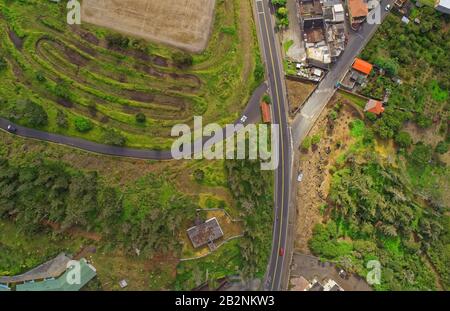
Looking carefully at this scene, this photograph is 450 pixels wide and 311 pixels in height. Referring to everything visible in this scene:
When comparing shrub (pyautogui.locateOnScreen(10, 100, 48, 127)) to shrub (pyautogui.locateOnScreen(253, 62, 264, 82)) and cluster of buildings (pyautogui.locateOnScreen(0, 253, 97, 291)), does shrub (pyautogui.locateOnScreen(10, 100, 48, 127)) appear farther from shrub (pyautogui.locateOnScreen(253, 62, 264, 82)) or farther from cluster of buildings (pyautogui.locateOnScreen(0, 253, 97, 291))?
shrub (pyautogui.locateOnScreen(253, 62, 264, 82))

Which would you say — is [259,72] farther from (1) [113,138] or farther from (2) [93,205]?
(2) [93,205]

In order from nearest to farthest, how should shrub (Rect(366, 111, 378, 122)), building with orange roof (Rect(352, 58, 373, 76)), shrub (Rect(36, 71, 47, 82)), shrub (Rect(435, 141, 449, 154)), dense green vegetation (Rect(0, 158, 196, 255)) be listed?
dense green vegetation (Rect(0, 158, 196, 255))
shrub (Rect(36, 71, 47, 82))
building with orange roof (Rect(352, 58, 373, 76))
shrub (Rect(366, 111, 378, 122))
shrub (Rect(435, 141, 449, 154))

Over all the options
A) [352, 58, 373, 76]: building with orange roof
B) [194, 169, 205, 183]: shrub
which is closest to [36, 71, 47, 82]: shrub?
[194, 169, 205, 183]: shrub

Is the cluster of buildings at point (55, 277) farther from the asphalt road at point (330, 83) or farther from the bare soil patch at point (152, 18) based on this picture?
the asphalt road at point (330, 83)

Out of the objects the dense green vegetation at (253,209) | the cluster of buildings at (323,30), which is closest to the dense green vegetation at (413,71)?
the cluster of buildings at (323,30)

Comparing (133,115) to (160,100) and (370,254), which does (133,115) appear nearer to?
(160,100)
